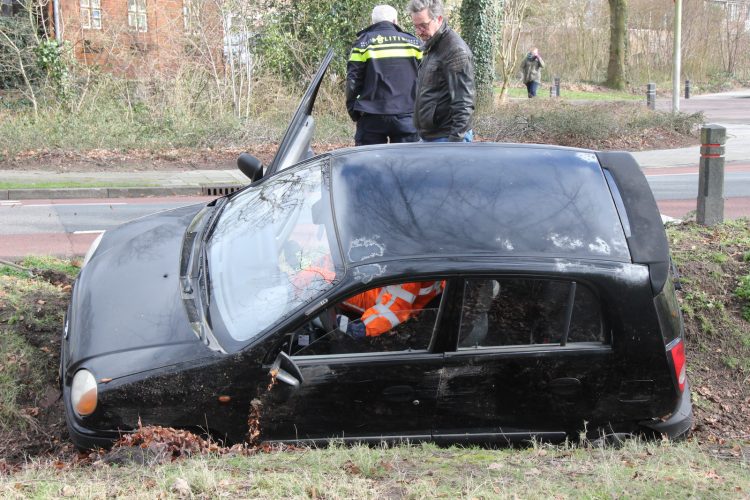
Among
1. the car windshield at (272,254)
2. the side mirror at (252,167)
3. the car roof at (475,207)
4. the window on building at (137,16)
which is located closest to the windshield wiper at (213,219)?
the car windshield at (272,254)

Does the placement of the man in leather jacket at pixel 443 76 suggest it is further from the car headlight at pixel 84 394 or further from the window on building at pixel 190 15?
the window on building at pixel 190 15

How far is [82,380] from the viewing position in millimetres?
3893

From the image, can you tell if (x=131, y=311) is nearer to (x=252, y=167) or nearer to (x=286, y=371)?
(x=286, y=371)

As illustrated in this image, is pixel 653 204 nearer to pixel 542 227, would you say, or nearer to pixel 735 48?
pixel 542 227

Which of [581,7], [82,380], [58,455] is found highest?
[581,7]

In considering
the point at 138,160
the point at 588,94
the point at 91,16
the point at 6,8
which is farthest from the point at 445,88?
the point at 588,94

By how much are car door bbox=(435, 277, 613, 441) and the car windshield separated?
74 centimetres

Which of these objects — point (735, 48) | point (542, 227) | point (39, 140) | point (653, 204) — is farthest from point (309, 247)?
point (735, 48)

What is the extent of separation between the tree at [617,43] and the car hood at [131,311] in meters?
35.1

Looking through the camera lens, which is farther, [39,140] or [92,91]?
[92,91]

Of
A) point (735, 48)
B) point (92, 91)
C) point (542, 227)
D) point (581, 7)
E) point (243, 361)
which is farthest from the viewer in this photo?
point (735, 48)

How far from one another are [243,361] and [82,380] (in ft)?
2.51

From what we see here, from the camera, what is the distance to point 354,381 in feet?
12.8

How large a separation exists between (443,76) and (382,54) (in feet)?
3.29
